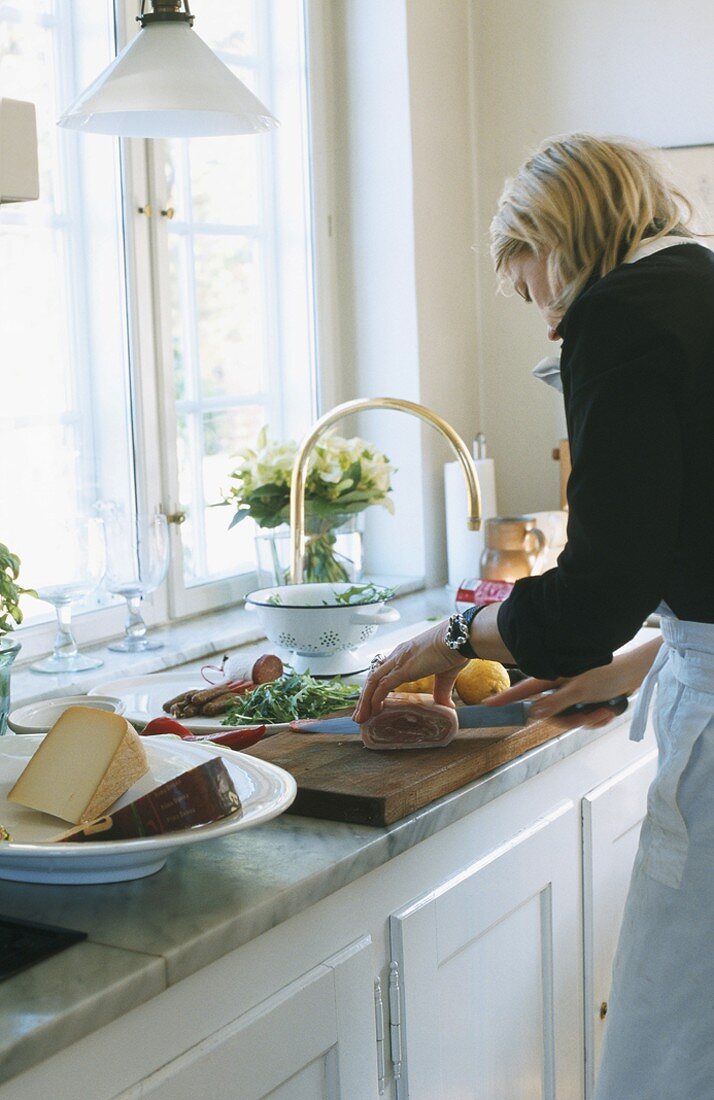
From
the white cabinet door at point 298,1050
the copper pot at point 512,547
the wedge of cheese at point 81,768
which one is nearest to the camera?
the white cabinet door at point 298,1050

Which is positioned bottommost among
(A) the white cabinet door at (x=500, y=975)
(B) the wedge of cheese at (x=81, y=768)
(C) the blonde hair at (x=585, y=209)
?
(A) the white cabinet door at (x=500, y=975)

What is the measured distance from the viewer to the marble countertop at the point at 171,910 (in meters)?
0.93

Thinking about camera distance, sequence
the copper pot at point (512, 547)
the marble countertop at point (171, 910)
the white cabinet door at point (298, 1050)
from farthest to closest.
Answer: the copper pot at point (512, 547)
the white cabinet door at point (298, 1050)
the marble countertop at point (171, 910)

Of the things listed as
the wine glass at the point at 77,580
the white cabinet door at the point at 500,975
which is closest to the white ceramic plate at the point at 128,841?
the white cabinet door at the point at 500,975

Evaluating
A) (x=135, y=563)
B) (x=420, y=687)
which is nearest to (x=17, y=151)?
(x=420, y=687)

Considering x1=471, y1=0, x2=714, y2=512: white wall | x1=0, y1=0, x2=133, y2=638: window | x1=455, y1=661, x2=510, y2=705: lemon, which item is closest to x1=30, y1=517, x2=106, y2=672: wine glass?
x1=0, y1=0, x2=133, y2=638: window

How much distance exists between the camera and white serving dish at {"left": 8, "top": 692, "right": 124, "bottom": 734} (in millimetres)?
1492

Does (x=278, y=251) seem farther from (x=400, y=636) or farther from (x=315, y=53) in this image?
(x=400, y=636)

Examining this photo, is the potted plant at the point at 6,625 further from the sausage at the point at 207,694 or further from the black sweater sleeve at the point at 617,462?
the black sweater sleeve at the point at 617,462

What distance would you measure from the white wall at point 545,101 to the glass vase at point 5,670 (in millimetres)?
1693

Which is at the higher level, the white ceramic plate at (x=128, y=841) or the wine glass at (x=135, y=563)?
the wine glass at (x=135, y=563)

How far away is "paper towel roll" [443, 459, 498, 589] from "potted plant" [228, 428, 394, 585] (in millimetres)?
364

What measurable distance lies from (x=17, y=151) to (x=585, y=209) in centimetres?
59

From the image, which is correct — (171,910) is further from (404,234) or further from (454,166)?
(454,166)
